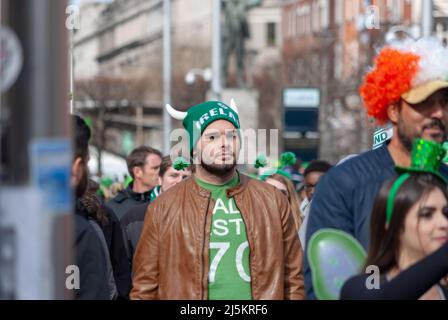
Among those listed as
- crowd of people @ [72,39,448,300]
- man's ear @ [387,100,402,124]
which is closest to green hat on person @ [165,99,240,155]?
crowd of people @ [72,39,448,300]

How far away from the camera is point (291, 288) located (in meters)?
6.12

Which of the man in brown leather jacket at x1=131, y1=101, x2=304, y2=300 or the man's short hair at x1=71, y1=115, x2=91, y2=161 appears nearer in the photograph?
the man's short hair at x1=71, y1=115, x2=91, y2=161

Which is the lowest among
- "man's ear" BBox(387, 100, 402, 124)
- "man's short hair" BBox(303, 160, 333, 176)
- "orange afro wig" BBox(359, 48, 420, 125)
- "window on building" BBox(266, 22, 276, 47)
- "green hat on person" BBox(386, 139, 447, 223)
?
"man's short hair" BBox(303, 160, 333, 176)

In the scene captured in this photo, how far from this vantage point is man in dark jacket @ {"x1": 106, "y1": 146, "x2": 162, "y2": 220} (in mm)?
10422

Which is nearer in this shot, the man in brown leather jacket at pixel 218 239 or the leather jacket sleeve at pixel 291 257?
the man in brown leather jacket at pixel 218 239

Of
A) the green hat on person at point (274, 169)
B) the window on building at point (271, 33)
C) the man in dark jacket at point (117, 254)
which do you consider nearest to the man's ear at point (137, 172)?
the green hat on person at point (274, 169)

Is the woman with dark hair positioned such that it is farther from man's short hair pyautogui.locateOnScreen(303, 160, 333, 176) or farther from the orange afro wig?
man's short hair pyautogui.locateOnScreen(303, 160, 333, 176)

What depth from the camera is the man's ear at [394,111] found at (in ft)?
16.6

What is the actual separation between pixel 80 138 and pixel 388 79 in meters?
1.28

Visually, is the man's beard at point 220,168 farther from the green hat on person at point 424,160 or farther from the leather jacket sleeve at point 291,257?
the green hat on person at point 424,160

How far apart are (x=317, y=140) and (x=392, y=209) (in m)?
27.2

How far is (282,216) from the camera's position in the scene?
617 centimetres
